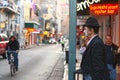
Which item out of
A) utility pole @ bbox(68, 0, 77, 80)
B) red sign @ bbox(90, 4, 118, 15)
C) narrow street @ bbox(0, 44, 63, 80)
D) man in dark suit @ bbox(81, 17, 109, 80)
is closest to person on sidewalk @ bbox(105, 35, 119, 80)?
utility pole @ bbox(68, 0, 77, 80)

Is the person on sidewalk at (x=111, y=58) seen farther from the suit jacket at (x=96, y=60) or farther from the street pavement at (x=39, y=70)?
the suit jacket at (x=96, y=60)

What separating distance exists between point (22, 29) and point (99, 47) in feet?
238

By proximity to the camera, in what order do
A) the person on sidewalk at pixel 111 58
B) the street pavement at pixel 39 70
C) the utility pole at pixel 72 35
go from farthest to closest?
the street pavement at pixel 39 70
the person on sidewalk at pixel 111 58
the utility pole at pixel 72 35

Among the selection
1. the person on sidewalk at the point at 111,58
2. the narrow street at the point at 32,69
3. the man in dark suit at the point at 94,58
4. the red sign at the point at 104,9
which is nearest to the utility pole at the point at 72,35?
the man in dark suit at the point at 94,58

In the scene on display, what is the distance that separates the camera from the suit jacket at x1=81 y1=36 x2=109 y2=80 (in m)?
6.61

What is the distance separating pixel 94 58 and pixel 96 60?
0.04 meters

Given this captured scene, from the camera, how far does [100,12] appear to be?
1449 cm

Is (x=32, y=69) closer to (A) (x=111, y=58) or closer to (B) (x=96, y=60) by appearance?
(A) (x=111, y=58)

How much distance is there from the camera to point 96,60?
21.7 ft

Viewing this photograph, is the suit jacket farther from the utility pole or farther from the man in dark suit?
the utility pole

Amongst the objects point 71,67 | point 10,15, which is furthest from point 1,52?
point 10,15

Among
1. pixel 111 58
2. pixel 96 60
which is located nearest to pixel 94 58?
pixel 96 60

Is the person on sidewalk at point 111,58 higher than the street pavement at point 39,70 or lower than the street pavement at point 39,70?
higher

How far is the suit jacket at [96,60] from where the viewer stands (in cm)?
661
